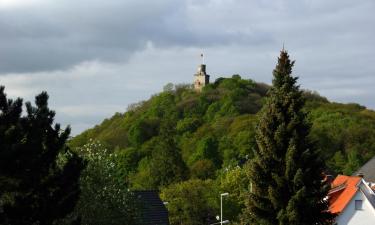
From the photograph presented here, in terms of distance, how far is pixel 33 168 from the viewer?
27.8 meters

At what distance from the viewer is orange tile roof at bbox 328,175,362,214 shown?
4825 centimetres

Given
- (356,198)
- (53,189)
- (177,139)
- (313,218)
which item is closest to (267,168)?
(313,218)

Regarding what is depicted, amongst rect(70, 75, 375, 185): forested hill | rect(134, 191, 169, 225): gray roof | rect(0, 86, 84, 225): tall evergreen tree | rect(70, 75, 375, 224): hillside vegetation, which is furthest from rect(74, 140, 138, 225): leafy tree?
rect(70, 75, 375, 185): forested hill

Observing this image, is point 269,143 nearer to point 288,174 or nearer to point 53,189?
point 288,174

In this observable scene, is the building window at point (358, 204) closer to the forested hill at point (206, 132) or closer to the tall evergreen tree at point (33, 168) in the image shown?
the forested hill at point (206, 132)

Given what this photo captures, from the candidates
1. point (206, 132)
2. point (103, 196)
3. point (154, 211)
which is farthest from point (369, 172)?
point (206, 132)

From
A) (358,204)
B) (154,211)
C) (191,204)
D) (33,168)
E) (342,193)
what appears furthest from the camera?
(191,204)

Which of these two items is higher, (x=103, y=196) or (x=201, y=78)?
(x=201, y=78)

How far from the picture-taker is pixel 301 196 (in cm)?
3228

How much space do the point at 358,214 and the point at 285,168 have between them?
16.9 m

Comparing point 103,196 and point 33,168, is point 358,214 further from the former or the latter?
point 33,168

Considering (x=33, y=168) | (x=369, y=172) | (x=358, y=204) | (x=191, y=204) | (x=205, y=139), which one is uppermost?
(x=205, y=139)

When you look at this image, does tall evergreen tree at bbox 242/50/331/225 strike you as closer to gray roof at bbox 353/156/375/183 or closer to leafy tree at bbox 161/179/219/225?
gray roof at bbox 353/156/375/183

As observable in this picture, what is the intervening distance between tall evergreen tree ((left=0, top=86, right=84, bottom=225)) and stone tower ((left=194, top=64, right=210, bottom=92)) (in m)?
132
